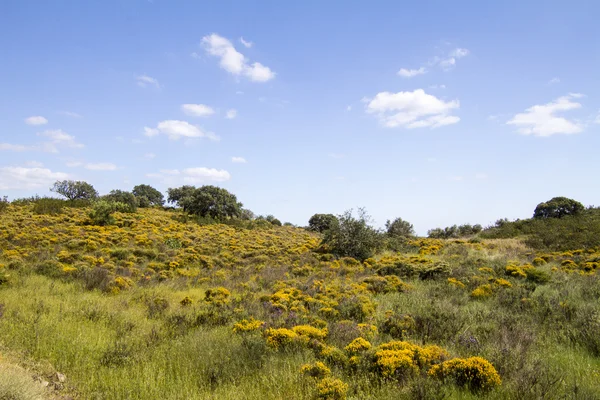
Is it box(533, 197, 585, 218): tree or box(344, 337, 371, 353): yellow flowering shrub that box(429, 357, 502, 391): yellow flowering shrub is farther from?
box(533, 197, 585, 218): tree

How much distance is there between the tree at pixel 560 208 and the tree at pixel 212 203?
3360 cm

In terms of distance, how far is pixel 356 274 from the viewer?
1482 cm

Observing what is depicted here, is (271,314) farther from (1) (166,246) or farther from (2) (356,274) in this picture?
(1) (166,246)

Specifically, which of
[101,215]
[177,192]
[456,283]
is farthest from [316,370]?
[177,192]

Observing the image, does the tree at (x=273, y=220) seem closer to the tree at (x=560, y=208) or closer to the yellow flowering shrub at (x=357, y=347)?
the tree at (x=560, y=208)

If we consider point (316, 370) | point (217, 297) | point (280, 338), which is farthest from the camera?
point (217, 297)

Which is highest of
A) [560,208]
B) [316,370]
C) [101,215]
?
[560,208]

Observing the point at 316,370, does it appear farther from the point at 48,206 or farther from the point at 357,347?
the point at 48,206

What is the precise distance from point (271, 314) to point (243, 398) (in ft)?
12.6

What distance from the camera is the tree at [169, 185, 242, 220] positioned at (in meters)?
36.6

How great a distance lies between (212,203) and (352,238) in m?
20.6

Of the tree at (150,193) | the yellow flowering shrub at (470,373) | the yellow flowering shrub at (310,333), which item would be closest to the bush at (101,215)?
the yellow flowering shrub at (310,333)

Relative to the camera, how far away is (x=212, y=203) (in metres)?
36.8

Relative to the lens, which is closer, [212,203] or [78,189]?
[212,203]
